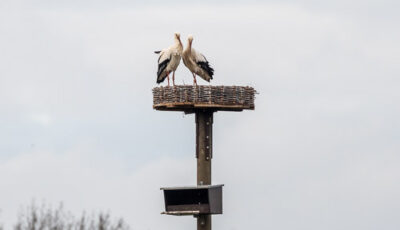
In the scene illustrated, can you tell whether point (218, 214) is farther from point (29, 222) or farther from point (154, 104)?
point (29, 222)

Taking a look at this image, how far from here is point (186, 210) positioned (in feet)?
179

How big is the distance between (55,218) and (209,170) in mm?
9775

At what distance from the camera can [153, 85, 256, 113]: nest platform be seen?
2095 inches

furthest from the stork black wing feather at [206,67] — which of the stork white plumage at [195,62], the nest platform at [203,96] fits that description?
the nest platform at [203,96]

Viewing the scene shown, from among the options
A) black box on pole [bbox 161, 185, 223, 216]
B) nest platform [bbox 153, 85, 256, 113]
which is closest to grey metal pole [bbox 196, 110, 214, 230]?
black box on pole [bbox 161, 185, 223, 216]

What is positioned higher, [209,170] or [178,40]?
[178,40]

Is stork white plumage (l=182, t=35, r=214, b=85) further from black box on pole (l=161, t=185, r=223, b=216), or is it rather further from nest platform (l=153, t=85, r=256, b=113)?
black box on pole (l=161, t=185, r=223, b=216)

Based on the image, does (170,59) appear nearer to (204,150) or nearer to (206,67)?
(206,67)

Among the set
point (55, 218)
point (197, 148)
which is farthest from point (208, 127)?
point (55, 218)

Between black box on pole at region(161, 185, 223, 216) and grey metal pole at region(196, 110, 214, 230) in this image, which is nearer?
black box on pole at region(161, 185, 223, 216)

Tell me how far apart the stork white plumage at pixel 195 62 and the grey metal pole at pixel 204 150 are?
121cm

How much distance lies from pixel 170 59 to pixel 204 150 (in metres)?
2.97

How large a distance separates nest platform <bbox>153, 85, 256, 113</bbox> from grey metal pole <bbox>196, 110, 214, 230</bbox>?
51.2 inches

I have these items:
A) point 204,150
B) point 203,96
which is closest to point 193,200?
point 204,150
